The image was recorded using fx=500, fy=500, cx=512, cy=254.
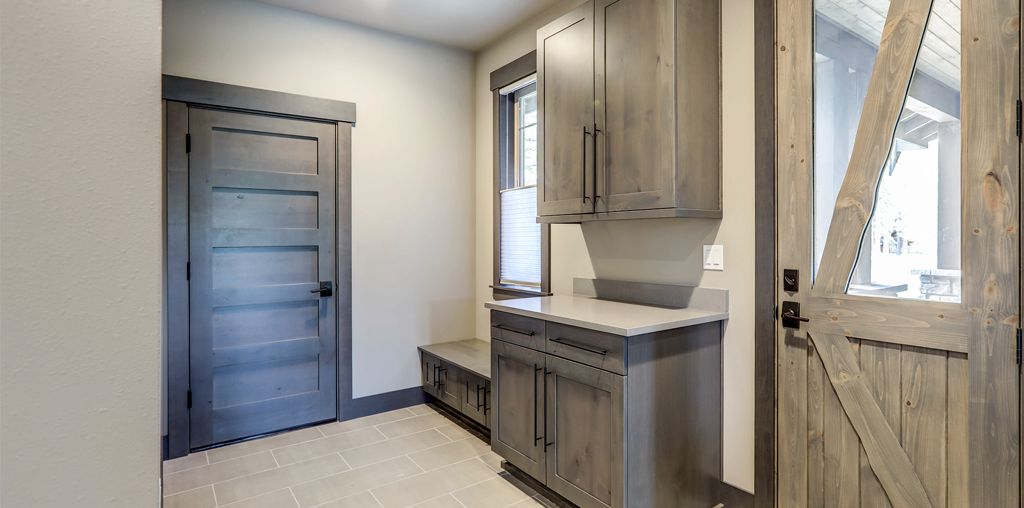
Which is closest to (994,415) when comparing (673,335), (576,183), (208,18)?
(673,335)

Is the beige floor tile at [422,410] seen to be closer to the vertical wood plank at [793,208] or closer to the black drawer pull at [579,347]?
the black drawer pull at [579,347]

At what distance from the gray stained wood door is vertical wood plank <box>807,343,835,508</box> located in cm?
277

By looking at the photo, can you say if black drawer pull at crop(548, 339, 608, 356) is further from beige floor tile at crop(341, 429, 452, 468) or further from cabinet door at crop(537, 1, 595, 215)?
beige floor tile at crop(341, 429, 452, 468)

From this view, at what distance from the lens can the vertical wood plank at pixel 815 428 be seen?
1.89 metres

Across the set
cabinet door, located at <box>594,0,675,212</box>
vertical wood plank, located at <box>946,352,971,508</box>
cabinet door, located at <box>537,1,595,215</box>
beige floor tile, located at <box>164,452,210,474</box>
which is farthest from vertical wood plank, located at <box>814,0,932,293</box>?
beige floor tile, located at <box>164,452,210,474</box>

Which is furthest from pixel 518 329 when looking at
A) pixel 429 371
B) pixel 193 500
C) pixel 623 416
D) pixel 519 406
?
pixel 193 500

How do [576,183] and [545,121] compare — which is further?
[545,121]

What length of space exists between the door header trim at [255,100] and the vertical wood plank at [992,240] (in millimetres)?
3147

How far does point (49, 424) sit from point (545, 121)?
2484mm

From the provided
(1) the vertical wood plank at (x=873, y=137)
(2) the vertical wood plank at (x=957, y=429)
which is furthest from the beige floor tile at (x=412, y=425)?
(2) the vertical wood plank at (x=957, y=429)

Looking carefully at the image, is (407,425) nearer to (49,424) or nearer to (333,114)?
(333,114)

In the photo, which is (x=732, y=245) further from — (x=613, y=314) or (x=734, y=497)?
(x=734, y=497)

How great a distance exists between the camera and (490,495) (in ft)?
7.92

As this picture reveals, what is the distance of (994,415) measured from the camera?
1494mm
